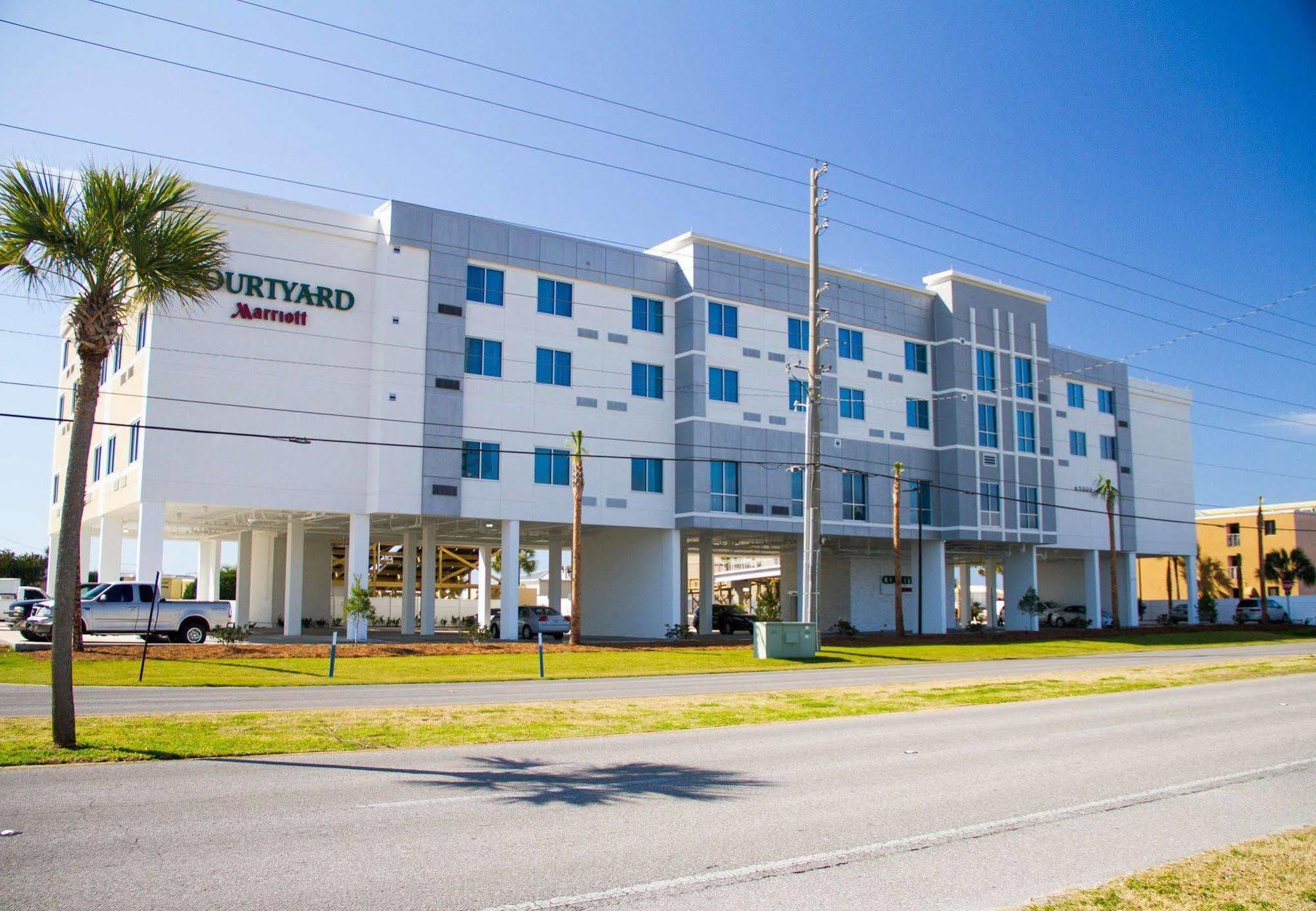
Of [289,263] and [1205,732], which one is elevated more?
[289,263]

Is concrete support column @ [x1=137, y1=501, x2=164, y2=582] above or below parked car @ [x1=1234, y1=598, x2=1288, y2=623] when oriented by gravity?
above

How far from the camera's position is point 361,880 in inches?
276

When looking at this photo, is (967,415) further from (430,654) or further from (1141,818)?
(1141,818)

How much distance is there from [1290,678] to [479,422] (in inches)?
1166

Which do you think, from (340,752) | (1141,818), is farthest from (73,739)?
(1141,818)

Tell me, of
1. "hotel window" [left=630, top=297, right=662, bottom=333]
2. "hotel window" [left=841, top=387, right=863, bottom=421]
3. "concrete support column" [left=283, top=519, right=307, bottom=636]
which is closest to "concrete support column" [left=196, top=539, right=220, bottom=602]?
"concrete support column" [left=283, top=519, right=307, bottom=636]

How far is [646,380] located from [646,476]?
14.5 ft

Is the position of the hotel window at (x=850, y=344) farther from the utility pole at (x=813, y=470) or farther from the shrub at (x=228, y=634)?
the shrub at (x=228, y=634)

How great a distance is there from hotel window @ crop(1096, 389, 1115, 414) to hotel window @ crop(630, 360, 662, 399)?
3632 cm

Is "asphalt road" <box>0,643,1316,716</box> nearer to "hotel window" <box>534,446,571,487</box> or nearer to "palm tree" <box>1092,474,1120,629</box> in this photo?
"hotel window" <box>534,446,571,487</box>

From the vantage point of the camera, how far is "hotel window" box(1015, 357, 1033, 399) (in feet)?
196

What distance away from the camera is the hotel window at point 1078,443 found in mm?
67375

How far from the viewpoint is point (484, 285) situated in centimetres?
4372

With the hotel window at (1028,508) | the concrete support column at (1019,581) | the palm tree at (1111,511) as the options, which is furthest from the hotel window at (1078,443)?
the hotel window at (1028,508)
